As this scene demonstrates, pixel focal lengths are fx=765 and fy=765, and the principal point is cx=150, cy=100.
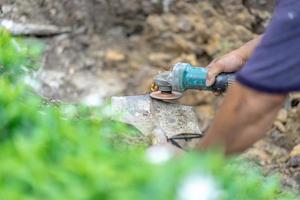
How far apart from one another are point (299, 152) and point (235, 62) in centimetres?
129

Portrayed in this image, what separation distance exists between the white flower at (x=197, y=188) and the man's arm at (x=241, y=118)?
0.72 m

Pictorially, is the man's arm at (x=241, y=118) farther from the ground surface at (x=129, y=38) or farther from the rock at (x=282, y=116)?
the ground surface at (x=129, y=38)

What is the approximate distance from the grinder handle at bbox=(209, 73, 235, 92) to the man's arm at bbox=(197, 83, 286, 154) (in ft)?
2.67

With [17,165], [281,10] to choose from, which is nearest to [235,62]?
[281,10]

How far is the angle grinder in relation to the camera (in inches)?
129

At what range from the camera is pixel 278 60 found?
7.67 ft

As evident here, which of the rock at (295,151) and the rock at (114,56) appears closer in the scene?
the rock at (295,151)

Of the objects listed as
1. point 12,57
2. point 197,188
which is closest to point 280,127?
point 12,57

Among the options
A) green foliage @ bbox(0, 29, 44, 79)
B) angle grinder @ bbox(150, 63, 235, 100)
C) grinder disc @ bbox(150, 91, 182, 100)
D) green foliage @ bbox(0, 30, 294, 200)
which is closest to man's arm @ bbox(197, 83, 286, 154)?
green foliage @ bbox(0, 30, 294, 200)

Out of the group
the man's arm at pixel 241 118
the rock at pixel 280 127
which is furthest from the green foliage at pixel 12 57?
the rock at pixel 280 127

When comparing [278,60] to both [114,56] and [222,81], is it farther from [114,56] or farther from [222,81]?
[114,56]

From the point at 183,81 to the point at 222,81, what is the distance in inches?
7.9

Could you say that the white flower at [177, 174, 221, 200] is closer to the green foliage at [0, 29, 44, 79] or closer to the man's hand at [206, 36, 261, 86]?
the green foliage at [0, 29, 44, 79]

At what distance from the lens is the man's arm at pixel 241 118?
2330 millimetres
